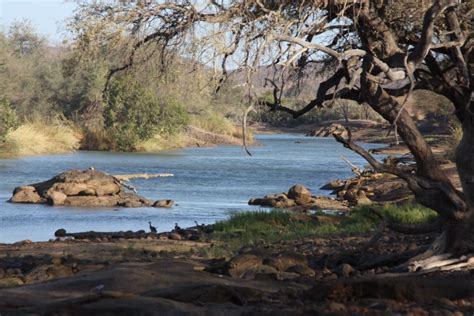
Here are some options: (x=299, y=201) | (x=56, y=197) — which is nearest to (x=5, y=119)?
(x=56, y=197)

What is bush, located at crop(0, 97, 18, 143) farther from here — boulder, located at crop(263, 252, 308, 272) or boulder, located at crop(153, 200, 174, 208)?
boulder, located at crop(263, 252, 308, 272)

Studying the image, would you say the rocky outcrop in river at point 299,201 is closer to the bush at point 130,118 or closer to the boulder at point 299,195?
the boulder at point 299,195

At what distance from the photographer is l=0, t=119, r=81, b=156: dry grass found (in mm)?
43906

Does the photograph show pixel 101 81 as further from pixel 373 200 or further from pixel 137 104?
pixel 373 200

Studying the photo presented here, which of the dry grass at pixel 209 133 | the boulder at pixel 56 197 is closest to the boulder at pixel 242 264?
the boulder at pixel 56 197

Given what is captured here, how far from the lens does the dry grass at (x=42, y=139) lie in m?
43.9

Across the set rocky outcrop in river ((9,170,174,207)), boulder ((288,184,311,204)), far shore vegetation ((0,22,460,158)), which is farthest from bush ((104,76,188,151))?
boulder ((288,184,311,204))

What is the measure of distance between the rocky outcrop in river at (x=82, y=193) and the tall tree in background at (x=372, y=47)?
13.6 m

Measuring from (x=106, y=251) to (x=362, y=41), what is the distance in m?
5.04

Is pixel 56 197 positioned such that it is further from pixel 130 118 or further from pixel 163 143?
pixel 163 143

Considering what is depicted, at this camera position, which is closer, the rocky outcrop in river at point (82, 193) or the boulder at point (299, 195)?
the rocky outcrop in river at point (82, 193)

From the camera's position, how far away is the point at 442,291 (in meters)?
7.68

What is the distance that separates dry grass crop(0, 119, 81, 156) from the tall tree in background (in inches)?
1273

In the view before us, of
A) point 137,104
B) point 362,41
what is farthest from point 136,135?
point 362,41
